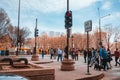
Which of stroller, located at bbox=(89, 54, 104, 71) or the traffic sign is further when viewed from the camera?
stroller, located at bbox=(89, 54, 104, 71)

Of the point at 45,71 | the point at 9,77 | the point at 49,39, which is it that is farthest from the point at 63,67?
the point at 49,39

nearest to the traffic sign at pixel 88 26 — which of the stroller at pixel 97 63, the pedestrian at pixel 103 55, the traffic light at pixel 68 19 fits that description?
the traffic light at pixel 68 19

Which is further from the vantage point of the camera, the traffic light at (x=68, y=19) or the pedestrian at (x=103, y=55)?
the pedestrian at (x=103, y=55)

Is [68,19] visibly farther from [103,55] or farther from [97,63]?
[97,63]

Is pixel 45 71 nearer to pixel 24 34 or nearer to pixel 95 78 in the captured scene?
pixel 95 78

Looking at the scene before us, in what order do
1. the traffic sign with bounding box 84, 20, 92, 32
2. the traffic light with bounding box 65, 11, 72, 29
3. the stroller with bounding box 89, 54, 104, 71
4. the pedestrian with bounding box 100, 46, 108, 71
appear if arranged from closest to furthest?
1. the traffic sign with bounding box 84, 20, 92, 32
2. the traffic light with bounding box 65, 11, 72, 29
3. the pedestrian with bounding box 100, 46, 108, 71
4. the stroller with bounding box 89, 54, 104, 71

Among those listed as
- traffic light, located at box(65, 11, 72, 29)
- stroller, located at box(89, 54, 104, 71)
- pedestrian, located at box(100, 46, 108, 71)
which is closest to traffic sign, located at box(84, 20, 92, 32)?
traffic light, located at box(65, 11, 72, 29)

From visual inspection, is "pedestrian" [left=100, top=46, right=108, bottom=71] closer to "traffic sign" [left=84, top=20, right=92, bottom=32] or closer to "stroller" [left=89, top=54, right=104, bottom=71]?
"stroller" [left=89, top=54, right=104, bottom=71]

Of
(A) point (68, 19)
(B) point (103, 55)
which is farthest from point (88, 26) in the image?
(B) point (103, 55)

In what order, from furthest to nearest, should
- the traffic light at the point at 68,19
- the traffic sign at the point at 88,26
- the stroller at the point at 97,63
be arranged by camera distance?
the stroller at the point at 97,63 → the traffic light at the point at 68,19 → the traffic sign at the point at 88,26

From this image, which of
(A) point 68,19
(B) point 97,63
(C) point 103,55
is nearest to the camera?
(A) point 68,19

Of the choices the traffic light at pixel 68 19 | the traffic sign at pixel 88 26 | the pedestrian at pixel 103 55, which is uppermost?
the traffic light at pixel 68 19

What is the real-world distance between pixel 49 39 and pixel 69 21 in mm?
127728

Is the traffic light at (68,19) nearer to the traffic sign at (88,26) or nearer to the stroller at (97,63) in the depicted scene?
the traffic sign at (88,26)
